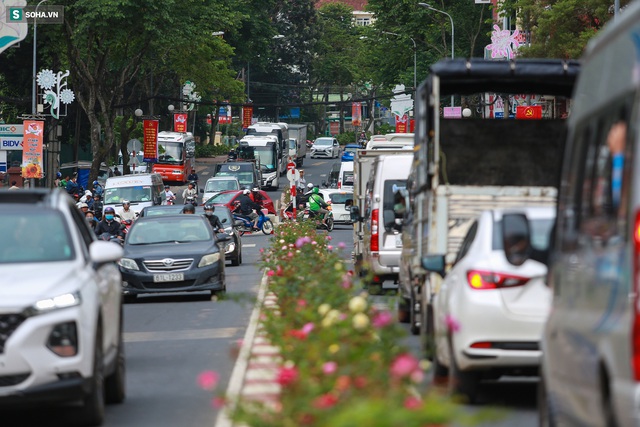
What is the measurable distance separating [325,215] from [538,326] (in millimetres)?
43949

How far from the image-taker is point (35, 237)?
10828 mm

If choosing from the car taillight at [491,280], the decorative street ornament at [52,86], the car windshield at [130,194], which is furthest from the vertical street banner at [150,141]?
the car taillight at [491,280]

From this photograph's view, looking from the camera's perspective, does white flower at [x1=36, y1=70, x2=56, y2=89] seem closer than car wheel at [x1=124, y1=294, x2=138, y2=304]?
No

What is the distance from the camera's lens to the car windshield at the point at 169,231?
25.4m

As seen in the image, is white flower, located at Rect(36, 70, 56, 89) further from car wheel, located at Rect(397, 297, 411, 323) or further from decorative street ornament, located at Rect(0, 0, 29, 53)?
car wheel, located at Rect(397, 297, 411, 323)

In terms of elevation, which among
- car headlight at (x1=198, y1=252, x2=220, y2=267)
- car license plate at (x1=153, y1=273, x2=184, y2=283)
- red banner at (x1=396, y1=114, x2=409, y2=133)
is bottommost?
car license plate at (x1=153, y1=273, x2=184, y2=283)

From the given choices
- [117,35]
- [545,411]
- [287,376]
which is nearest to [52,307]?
[287,376]

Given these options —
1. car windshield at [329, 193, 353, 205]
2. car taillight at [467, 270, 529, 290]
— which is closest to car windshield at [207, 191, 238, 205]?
car windshield at [329, 193, 353, 205]

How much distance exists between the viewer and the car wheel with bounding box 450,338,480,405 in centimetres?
1123

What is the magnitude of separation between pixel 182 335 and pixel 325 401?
12.3 metres

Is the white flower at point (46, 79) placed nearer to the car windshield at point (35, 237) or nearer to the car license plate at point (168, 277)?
the car license plate at point (168, 277)

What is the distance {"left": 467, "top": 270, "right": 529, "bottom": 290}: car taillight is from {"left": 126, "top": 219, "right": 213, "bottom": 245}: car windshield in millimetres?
14609

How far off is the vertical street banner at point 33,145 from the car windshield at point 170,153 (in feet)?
97.8

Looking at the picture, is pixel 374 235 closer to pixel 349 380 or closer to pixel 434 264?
pixel 434 264
